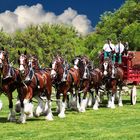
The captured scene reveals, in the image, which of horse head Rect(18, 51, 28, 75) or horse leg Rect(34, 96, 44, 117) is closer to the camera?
horse head Rect(18, 51, 28, 75)

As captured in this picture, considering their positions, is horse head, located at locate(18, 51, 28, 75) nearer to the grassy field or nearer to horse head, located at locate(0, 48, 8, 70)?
horse head, located at locate(0, 48, 8, 70)

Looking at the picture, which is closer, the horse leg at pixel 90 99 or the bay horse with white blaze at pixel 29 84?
the bay horse with white blaze at pixel 29 84

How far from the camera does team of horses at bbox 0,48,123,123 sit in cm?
1775

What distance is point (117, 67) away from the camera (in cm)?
2633

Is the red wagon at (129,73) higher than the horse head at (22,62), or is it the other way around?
the red wagon at (129,73)

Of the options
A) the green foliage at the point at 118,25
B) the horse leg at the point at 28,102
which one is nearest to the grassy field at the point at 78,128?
the horse leg at the point at 28,102

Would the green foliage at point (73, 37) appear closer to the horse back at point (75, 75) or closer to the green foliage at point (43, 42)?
the green foliage at point (43, 42)

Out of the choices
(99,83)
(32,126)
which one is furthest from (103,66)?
(32,126)

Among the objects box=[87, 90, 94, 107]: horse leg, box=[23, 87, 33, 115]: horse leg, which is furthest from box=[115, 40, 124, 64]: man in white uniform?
box=[23, 87, 33, 115]: horse leg

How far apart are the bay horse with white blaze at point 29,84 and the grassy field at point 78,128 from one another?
56 cm

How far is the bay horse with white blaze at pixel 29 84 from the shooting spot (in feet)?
57.4

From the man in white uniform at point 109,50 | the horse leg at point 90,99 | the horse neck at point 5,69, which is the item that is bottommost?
the horse leg at point 90,99

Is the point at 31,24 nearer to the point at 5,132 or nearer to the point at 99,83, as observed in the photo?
the point at 99,83

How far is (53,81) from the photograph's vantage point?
20141 millimetres
